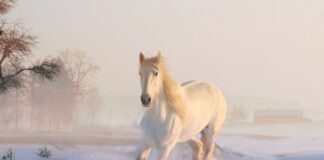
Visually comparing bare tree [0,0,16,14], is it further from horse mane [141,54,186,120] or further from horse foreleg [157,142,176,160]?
horse foreleg [157,142,176,160]

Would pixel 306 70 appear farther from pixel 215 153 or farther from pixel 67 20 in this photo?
pixel 67 20

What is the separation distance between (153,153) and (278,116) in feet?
2.07

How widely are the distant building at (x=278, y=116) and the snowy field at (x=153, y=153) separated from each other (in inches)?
1.5

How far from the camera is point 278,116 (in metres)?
2.25

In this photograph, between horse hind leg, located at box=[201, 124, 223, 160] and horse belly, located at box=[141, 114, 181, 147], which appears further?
horse hind leg, located at box=[201, 124, 223, 160]

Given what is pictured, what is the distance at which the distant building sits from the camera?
86.7 inches

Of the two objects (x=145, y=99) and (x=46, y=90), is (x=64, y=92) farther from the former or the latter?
(x=145, y=99)

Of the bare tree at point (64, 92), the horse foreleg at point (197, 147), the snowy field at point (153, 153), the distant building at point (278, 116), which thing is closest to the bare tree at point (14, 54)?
the bare tree at point (64, 92)

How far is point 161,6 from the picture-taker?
221cm

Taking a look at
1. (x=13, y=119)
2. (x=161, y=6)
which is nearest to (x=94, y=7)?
(x=161, y=6)

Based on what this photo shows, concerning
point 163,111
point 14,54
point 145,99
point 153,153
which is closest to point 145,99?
point 145,99

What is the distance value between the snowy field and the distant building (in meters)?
0.04

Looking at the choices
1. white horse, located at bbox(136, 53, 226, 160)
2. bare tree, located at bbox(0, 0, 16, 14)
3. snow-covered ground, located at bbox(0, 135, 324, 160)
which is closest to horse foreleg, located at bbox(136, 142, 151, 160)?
white horse, located at bbox(136, 53, 226, 160)

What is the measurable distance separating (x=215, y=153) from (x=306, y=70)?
65 centimetres
